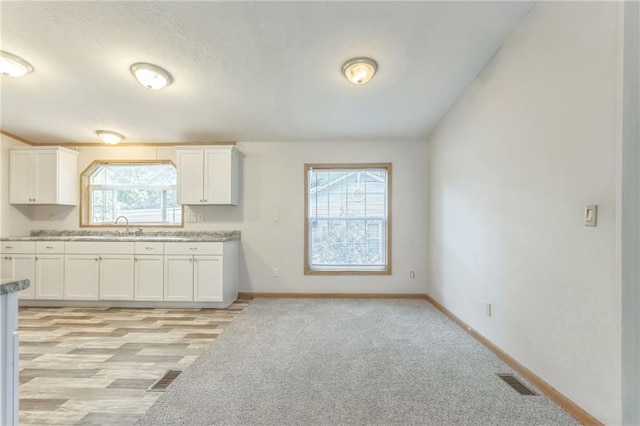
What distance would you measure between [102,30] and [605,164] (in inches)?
135

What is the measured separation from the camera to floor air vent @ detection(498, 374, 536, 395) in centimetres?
186

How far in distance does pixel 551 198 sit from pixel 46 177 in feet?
18.5

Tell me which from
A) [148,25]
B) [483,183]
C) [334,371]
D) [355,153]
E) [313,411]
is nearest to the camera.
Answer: [313,411]

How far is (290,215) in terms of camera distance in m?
4.35

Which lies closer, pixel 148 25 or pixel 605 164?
pixel 605 164

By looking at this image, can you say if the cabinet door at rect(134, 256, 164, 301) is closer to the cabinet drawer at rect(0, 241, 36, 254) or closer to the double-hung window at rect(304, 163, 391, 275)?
the cabinet drawer at rect(0, 241, 36, 254)

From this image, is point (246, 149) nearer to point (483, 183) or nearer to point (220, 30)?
point (220, 30)

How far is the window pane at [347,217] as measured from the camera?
14.4 feet

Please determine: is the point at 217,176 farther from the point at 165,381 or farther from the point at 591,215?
the point at 591,215

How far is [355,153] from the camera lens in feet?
14.3

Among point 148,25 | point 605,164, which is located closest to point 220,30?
point 148,25

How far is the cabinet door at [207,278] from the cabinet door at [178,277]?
0.22 ft

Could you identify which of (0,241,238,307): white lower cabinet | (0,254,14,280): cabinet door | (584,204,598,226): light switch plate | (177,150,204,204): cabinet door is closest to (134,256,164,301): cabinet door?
(0,241,238,307): white lower cabinet

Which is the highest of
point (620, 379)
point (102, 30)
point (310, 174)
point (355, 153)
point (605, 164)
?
point (102, 30)
